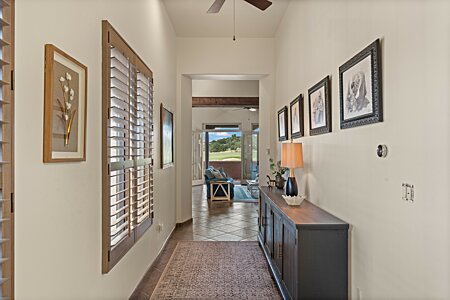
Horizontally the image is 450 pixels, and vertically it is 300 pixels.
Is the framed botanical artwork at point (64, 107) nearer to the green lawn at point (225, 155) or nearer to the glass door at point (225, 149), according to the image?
the glass door at point (225, 149)

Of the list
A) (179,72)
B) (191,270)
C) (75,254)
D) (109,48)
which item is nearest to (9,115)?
(75,254)

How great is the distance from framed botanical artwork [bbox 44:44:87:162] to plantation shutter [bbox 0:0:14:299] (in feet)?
0.91

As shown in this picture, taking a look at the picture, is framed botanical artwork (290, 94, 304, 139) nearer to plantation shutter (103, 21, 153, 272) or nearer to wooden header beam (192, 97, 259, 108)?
plantation shutter (103, 21, 153, 272)

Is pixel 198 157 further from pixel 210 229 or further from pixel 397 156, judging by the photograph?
pixel 397 156

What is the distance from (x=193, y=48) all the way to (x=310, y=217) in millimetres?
4516

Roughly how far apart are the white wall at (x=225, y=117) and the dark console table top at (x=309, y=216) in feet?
32.5

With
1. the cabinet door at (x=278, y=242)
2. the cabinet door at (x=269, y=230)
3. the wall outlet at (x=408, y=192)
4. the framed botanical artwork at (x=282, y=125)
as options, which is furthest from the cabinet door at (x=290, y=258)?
the framed botanical artwork at (x=282, y=125)

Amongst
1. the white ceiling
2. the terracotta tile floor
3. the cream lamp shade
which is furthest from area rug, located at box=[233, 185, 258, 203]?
the cream lamp shade

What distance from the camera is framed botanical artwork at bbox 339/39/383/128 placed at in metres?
Result: 2.13

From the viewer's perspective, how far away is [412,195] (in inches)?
69.2

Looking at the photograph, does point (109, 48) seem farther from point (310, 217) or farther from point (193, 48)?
point (193, 48)

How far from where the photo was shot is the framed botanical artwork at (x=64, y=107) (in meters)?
1.64

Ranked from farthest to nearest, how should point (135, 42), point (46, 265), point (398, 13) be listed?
point (135, 42)
point (398, 13)
point (46, 265)

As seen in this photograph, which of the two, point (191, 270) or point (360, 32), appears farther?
point (191, 270)
